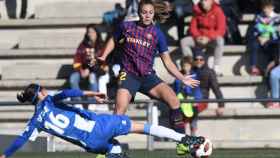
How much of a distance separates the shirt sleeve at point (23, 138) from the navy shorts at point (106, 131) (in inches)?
22.5

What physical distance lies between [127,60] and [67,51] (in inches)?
218

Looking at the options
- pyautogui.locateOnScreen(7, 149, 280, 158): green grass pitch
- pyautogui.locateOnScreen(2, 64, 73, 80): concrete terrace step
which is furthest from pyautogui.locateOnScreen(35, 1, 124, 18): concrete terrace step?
pyautogui.locateOnScreen(7, 149, 280, 158): green grass pitch

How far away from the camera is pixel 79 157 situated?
12508mm

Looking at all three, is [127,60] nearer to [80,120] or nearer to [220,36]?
[80,120]

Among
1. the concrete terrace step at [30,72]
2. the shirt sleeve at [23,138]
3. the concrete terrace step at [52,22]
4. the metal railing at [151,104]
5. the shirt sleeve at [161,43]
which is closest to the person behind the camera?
the shirt sleeve at [23,138]

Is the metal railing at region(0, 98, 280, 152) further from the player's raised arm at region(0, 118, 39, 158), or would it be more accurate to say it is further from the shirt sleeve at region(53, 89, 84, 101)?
the player's raised arm at region(0, 118, 39, 158)

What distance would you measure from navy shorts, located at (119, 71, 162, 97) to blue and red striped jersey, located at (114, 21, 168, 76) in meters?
0.06

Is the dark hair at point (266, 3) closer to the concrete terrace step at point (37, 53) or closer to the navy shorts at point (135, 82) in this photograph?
the concrete terrace step at point (37, 53)

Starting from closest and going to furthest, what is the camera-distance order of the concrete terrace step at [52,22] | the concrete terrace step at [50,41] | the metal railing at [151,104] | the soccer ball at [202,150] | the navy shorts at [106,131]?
1. the navy shorts at [106,131]
2. the soccer ball at [202,150]
3. the metal railing at [151,104]
4. the concrete terrace step at [50,41]
5. the concrete terrace step at [52,22]

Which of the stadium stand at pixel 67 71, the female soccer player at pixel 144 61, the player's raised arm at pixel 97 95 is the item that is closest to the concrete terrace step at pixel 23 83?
the stadium stand at pixel 67 71

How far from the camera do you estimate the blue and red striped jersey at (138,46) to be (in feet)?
36.1

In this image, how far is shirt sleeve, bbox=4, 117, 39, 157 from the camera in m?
9.34

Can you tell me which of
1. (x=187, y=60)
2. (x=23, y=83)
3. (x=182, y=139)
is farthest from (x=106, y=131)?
(x=23, y=83)

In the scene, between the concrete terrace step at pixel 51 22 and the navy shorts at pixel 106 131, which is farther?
the concrete terrace step at pixel 51 22
